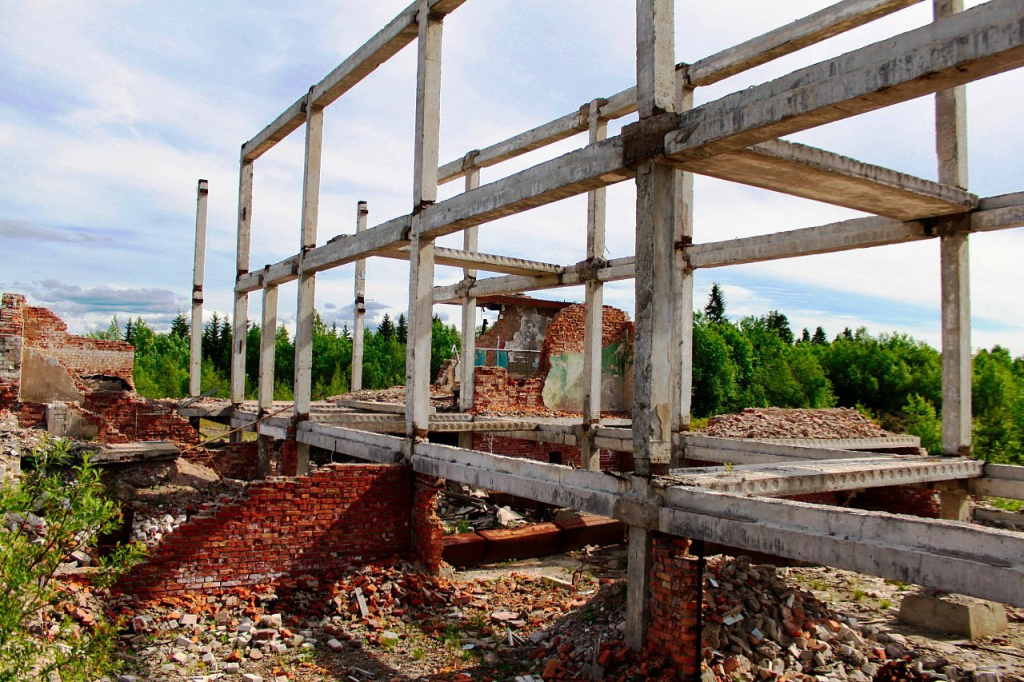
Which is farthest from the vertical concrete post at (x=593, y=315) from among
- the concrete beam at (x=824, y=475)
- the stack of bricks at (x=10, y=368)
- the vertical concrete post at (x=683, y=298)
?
the stack of bricks at (x=10, y=368)

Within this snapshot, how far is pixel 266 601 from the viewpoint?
27.5ft

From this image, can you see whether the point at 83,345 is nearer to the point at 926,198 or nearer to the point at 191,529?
the point at 191,529

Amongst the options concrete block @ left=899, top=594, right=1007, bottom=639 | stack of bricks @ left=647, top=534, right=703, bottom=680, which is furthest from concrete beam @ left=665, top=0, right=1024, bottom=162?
concrete block @ left=899, top=594, right=1007, bottom=639

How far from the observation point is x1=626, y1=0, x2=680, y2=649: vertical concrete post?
616 cm

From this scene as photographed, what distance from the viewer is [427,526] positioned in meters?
9.12

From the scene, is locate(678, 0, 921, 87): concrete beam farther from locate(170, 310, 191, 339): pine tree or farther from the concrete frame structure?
locate(170, 310, 191, 339): pine tree

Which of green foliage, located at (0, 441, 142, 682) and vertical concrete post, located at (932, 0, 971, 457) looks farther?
vertical concrete post, located at (932, 0, 971, 457)

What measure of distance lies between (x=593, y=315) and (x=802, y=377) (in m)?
21.8

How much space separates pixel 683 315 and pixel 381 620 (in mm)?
6311

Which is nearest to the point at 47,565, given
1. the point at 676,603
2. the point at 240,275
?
the point at 676,603

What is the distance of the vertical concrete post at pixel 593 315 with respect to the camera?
41.2ft

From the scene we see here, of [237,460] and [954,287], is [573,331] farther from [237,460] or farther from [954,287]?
[954,287]

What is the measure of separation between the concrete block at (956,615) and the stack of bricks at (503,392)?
9404 mm

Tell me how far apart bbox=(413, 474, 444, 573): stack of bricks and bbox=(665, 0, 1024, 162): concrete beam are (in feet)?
17.5
